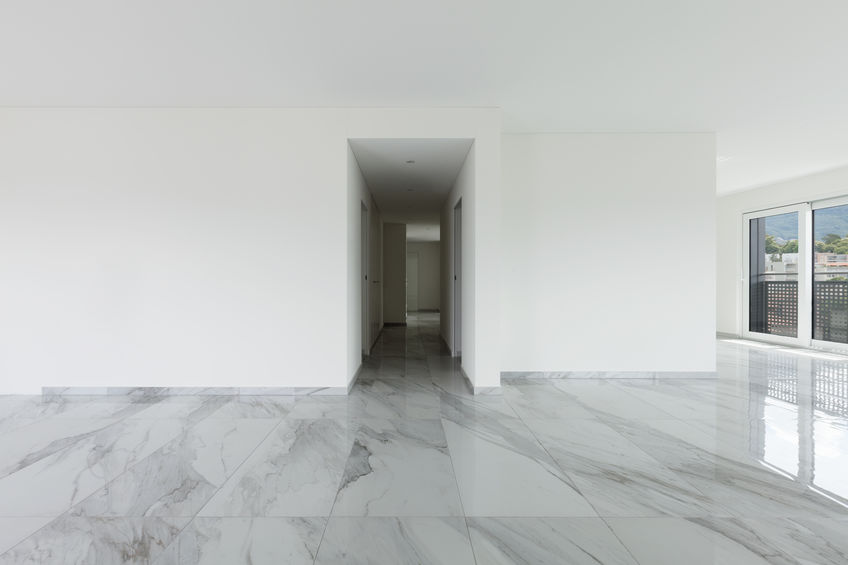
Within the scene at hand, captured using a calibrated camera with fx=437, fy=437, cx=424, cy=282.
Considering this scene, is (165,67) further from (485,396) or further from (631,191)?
(631,191)

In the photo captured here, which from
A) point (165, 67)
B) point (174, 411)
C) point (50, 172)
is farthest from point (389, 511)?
point (50, 172)

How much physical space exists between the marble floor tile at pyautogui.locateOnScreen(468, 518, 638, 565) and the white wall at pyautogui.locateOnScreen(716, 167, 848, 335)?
815 centimetres

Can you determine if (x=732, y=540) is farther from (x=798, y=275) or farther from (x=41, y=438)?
(x=798, y=275)

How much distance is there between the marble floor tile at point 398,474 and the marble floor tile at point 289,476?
87 mm

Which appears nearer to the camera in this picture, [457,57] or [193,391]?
[457,57]

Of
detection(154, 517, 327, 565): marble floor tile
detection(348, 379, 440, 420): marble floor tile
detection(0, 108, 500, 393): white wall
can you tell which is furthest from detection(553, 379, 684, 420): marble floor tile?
detection(154, 517, 327, 565): marble floor tile

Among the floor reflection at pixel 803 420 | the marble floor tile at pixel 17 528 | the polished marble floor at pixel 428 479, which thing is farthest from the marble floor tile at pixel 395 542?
the floor reflection at pixel 803 420

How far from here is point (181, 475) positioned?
2545 millimetres

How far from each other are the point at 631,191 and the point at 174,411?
528cm

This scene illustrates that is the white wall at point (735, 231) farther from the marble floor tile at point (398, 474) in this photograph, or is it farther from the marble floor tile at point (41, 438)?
the marble floor tile at point (41, 438)

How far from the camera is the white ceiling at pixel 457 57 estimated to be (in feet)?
9.36

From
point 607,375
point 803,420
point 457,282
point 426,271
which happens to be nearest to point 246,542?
point 803,420

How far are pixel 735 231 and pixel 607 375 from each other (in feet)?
18.4

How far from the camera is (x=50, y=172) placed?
172 inches
